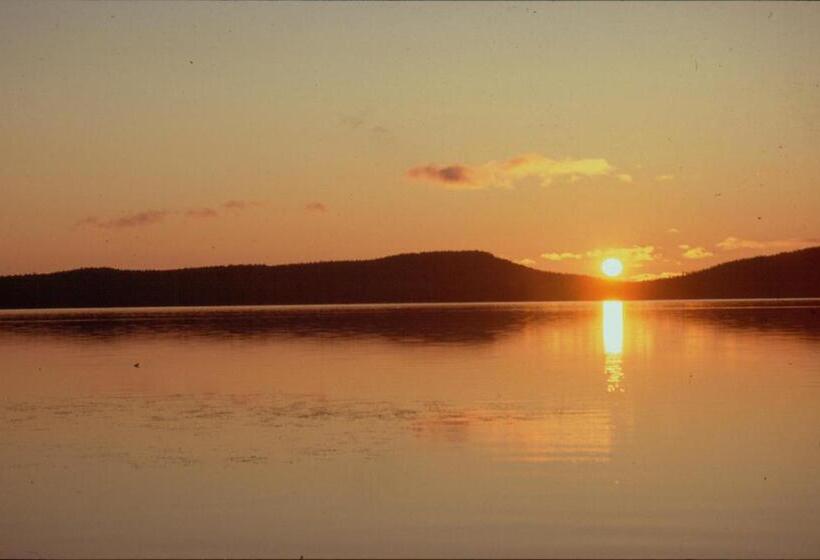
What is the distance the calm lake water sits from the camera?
55.1ft

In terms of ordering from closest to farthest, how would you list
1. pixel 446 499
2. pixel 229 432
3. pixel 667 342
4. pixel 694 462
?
pixel 446 499, pixel 694 462, pixel 229 432, pixel 667 342

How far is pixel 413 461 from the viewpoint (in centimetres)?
2264

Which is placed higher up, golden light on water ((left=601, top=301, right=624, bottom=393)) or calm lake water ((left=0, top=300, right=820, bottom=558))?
golden light on water ((left=601, top=301, right=624, bottom=393))

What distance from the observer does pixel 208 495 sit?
1962 centimetres

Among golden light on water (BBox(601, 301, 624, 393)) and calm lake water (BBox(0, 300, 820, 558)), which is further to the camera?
golden light on water (BBox(601, 301, 624, 393))

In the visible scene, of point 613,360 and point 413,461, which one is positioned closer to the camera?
point 413,461

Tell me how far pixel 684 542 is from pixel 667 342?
50.5 metres

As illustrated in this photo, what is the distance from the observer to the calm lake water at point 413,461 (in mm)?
16781

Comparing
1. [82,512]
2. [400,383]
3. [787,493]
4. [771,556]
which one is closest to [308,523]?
[82,512]

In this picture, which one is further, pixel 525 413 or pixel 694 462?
pixel 525 413

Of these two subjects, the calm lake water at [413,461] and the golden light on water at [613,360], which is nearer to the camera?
the calm lake water at [413,461]

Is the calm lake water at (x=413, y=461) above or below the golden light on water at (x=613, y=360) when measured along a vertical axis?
below

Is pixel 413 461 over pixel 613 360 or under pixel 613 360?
under

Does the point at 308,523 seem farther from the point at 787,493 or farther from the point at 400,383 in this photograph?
the point at 400,383
